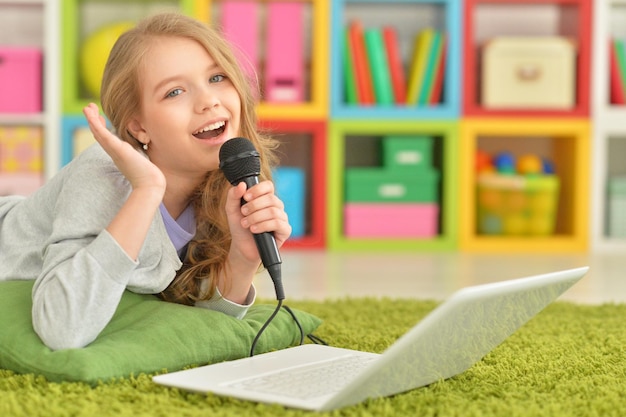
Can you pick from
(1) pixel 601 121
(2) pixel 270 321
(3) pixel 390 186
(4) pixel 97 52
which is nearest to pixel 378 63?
(3) pixel 390 186

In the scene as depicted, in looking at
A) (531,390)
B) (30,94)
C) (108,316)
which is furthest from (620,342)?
(30,94)

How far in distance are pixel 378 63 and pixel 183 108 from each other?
2026mm

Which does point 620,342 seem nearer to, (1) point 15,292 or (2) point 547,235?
(1) point 15,292

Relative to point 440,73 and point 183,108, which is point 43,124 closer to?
point 440,73

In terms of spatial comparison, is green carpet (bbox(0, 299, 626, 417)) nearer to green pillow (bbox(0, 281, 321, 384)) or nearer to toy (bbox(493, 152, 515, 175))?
green pillow (bbox(0, 281, 321, 384))

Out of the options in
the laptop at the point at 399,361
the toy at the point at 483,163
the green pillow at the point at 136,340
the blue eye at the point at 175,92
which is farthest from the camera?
the toy at the point at 483,163

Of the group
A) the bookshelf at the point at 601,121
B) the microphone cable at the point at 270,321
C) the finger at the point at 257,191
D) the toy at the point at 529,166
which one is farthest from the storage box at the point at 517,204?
the finger at the point at 257,191

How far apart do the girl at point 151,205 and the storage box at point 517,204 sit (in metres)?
1.94

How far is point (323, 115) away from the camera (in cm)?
317

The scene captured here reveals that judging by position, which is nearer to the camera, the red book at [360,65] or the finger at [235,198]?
the finger at [235,198]

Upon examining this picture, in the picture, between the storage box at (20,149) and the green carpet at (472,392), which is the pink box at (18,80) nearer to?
the storage box at (20,149)

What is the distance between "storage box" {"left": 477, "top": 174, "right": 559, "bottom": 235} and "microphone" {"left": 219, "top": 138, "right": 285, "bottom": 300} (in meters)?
2.15

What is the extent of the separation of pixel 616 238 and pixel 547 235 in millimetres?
246

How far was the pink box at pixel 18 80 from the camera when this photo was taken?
312 cm
